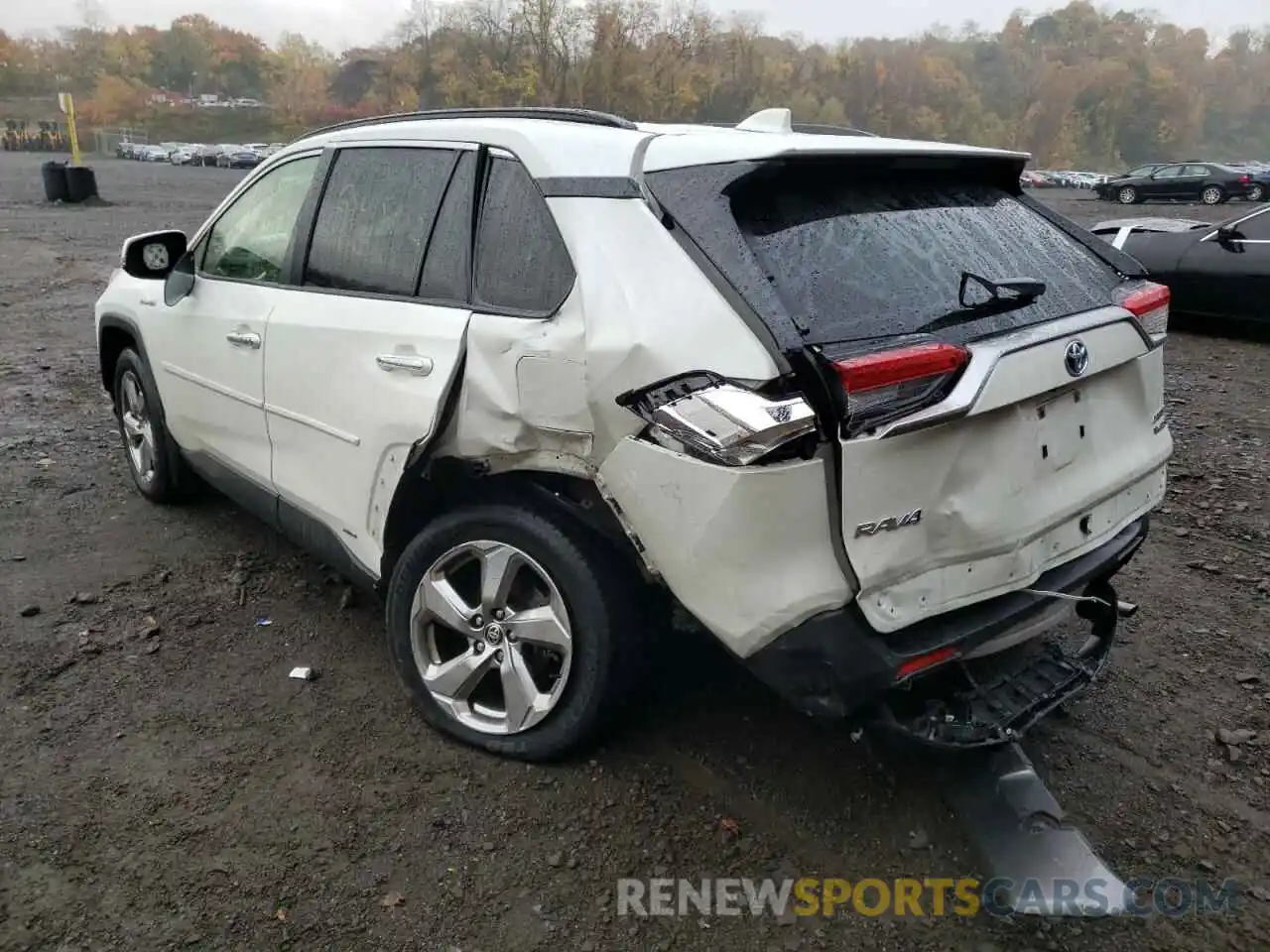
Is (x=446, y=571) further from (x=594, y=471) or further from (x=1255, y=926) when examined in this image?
(x=1255, y=926)

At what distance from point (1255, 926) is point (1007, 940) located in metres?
0.60

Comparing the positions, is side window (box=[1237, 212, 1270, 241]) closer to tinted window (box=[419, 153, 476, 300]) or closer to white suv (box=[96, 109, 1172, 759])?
white suv (box=[96, 109, 1172, 759])

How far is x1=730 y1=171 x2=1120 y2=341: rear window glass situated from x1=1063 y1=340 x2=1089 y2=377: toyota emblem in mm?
111

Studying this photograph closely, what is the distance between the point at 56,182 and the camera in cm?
2469

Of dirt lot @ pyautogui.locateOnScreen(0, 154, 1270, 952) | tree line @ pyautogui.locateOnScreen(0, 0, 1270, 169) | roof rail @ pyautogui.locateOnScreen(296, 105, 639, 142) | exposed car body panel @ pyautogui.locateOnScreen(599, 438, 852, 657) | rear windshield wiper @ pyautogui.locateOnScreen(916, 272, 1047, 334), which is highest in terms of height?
tree line @ pyautogui.locateOnScreen(0, 0, 1270, 169)

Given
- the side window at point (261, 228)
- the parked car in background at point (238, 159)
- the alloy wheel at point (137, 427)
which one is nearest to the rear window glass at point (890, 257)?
the side window at point (261, 228)

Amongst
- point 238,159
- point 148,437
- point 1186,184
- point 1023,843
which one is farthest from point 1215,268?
point 238,159

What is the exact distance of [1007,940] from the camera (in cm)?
231

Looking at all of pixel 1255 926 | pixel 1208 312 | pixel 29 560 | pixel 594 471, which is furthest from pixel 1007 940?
pixel 1208 312

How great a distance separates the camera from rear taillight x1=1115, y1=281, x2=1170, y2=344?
2.79 meters

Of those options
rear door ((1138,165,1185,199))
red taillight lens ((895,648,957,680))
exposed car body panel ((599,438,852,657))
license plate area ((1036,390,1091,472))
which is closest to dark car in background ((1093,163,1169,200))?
rear door ((1138,165,1185,199))

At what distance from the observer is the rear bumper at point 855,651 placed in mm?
2199

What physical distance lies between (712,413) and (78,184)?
28.0 metres

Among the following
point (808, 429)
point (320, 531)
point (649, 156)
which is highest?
point (649, 156)
